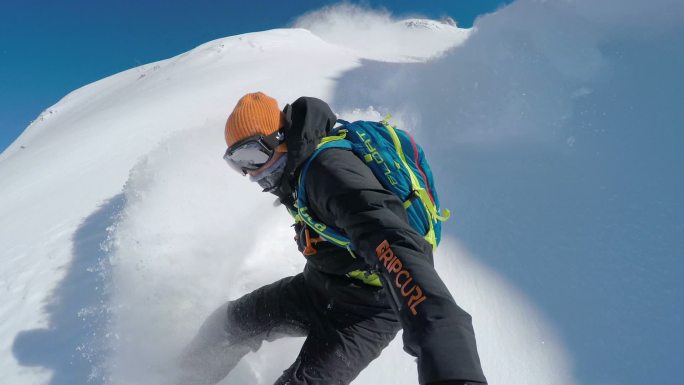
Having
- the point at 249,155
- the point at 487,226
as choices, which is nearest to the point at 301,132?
the point at 249,155

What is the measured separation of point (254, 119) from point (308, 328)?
3.75 feet

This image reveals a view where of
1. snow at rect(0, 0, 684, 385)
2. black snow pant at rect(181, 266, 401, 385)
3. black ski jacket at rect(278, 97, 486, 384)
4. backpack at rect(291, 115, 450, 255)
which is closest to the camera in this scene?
black ski jacket at rect(278, 97, 486, 384)

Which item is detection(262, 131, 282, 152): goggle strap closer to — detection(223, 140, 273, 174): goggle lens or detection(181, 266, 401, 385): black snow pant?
detection(223, 140, 273, 174): goggle lens

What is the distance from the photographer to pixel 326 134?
1.93 metres

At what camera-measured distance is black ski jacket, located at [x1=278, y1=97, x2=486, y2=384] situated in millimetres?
1125

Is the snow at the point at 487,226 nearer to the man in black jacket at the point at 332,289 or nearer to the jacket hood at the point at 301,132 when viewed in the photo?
the man in black jacket at the point at 332,289

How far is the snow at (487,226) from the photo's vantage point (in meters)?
2.76

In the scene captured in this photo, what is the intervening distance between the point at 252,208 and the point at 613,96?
3.89 meters

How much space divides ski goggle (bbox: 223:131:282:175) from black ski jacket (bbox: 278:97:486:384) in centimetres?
10

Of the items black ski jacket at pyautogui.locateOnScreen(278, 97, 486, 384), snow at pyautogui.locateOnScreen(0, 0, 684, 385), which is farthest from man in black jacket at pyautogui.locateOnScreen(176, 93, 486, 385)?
snow at pyautogui.locateOnScreen(0, 0, 684, 385)

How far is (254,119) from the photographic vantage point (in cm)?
196

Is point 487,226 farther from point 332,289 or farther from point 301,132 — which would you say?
point 301,132

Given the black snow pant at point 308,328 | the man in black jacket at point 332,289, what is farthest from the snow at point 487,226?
the man in black jacket at point 332,289

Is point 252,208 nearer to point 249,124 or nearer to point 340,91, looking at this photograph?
point 249,124
